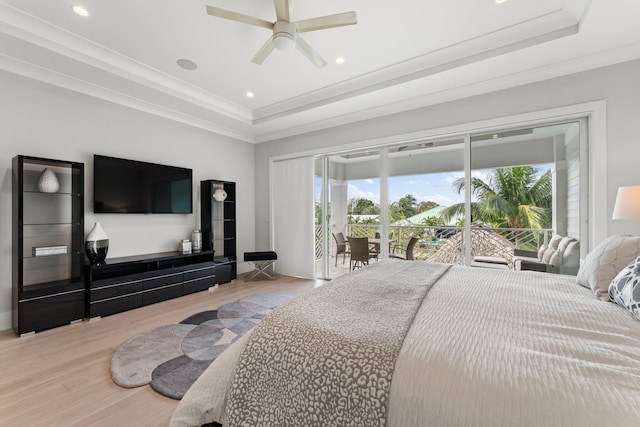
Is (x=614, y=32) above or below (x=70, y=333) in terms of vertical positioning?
above

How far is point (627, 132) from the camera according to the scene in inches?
104

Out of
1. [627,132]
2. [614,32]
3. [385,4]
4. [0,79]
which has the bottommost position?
[627,132]

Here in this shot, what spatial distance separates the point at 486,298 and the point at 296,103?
3577mm

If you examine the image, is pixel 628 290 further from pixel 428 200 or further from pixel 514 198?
pixel 428 200

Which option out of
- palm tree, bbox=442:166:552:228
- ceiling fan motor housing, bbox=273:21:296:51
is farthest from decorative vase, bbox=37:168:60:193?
palm tree, bbox=442:166:552:228

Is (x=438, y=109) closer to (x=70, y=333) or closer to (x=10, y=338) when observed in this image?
(x=70, y=333)

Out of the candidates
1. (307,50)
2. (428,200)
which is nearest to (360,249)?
(428,200)

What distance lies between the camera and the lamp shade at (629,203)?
80.3 inches

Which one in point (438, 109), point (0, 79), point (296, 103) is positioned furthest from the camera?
point (296, 103)

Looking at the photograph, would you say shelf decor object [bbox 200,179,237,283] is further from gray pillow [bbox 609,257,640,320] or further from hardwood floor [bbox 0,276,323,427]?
gray pillow [bbox 609,257,640,320]

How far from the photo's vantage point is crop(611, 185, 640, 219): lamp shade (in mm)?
2041

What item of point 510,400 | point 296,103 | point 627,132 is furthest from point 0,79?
point 627,132

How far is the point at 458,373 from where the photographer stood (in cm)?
81

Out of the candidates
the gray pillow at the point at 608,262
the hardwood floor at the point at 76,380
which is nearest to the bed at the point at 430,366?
the gray pillow at the point at 608,262
